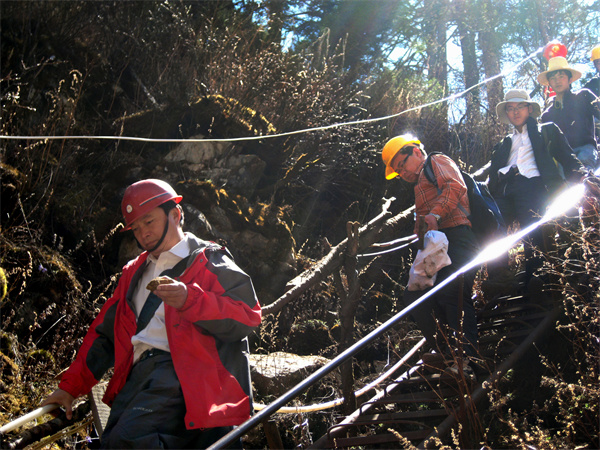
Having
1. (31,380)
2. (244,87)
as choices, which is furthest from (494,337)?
(244,87)

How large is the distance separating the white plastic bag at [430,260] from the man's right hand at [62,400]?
254cm

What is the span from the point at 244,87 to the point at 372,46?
4.88 meters

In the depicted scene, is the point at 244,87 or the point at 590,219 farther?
the point at 244,87

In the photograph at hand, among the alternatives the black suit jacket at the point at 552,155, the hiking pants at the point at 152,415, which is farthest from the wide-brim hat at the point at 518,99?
the hiking pants at the point at 152,415

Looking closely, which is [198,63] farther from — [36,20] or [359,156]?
[359,156]

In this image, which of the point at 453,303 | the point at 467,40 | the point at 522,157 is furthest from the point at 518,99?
the point at 467,40

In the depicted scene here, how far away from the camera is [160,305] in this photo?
9.20 feet

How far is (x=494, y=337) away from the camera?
4578 millimetres

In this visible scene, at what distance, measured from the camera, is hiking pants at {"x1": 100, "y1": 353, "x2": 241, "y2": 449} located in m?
2.40

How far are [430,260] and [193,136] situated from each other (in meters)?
4.17

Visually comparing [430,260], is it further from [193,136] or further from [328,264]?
[193,136]

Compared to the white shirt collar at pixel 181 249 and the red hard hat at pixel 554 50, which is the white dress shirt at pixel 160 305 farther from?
the red hard hat at pixel 554 50

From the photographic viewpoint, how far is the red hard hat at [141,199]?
2.93 metres

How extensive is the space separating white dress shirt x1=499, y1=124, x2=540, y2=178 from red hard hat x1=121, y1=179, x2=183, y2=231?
3.75 meters
